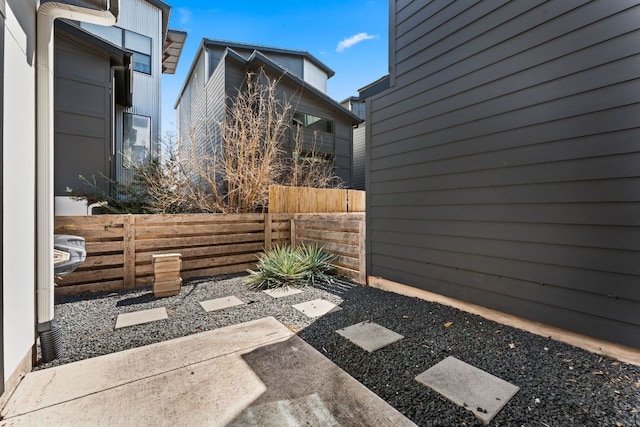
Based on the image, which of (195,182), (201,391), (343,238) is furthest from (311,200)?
(201,391)

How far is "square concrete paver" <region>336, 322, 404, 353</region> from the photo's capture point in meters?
2.35

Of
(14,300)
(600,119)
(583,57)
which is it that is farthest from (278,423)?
(583,57)

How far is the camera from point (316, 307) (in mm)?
3271

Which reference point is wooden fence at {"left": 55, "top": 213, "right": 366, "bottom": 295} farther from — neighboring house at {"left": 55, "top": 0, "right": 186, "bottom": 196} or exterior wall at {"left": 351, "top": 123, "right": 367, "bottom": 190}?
exterior wall at {"left": 351, "top": 123, "right": 367, "bottom": 190}

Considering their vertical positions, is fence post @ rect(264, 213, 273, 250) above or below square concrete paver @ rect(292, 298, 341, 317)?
above

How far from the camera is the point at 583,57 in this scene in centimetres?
227

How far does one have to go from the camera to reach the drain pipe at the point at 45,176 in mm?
2076

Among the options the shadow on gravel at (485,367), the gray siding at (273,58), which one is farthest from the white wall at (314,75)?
the shadow on gravel at (485,367)

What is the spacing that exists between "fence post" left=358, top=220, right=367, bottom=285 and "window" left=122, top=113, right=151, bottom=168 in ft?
22.6

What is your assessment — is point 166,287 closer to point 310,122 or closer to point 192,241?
point 192,241

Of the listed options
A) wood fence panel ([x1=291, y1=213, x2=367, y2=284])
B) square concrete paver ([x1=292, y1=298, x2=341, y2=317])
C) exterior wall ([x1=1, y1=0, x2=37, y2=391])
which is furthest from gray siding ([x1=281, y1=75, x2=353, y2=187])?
exterior wall ([x1=1, y1=0, x2=37, y2=391])

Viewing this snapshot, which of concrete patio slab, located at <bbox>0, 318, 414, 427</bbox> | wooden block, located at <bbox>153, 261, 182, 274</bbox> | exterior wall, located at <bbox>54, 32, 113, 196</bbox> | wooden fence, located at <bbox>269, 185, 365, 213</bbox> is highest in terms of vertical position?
exterior wall, located at <bbox>54, 32, 113, 196</bbox>

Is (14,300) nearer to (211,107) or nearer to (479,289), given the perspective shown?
(479,289)

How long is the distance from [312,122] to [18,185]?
32.4ft
